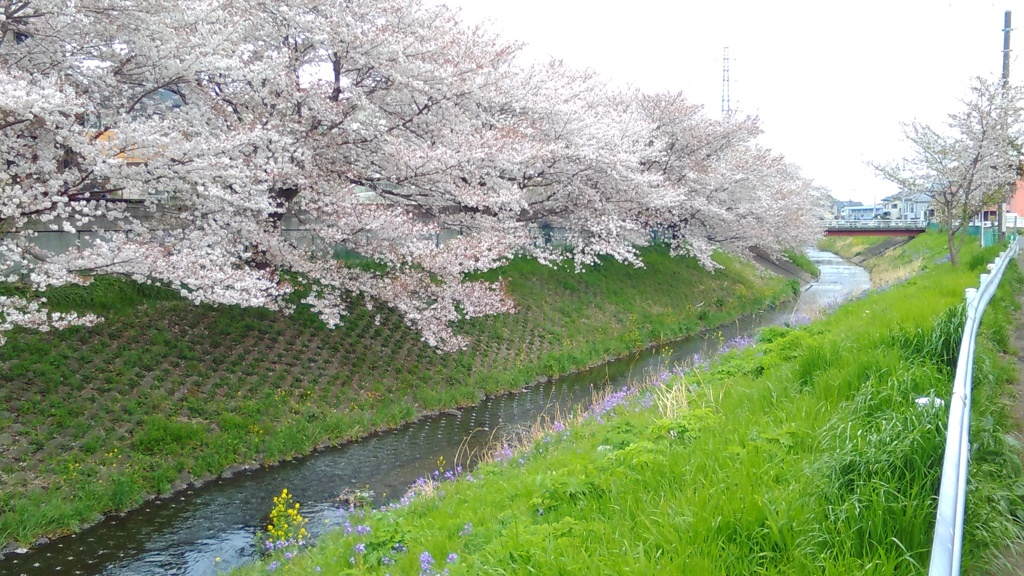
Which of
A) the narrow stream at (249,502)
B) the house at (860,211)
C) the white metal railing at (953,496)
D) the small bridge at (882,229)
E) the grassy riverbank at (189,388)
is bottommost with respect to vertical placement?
the narrow stream at (249,502)

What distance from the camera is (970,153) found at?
60.6 feet

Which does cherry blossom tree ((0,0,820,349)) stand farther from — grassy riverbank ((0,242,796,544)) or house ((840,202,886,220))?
house ((840,202,886,220))

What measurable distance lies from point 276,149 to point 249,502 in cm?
585

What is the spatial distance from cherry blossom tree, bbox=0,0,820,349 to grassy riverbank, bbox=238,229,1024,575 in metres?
5.92

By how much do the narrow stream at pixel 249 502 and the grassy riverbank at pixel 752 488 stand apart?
1.82 meters

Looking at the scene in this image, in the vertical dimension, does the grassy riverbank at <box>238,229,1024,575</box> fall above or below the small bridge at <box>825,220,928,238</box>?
below

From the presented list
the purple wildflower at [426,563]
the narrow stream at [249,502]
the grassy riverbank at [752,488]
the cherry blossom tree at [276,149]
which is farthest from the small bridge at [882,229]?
the purple wildflower at [426,563]

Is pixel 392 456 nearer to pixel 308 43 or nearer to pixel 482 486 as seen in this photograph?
pixel 482 486

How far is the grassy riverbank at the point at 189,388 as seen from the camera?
9.66 meters

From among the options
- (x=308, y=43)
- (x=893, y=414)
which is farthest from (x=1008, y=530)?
(x=308, y=43)

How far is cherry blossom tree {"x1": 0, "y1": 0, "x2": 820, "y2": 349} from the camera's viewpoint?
31.9 feet

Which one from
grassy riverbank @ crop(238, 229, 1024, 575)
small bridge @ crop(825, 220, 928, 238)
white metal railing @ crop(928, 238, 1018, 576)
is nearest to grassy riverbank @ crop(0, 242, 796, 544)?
grassy riverbank @ crop(238, 229, 1024, 575)

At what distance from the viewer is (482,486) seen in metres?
7.16

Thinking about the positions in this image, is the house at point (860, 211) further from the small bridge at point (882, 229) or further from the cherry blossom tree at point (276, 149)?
the cherry blossom tree at point (276, 149)
